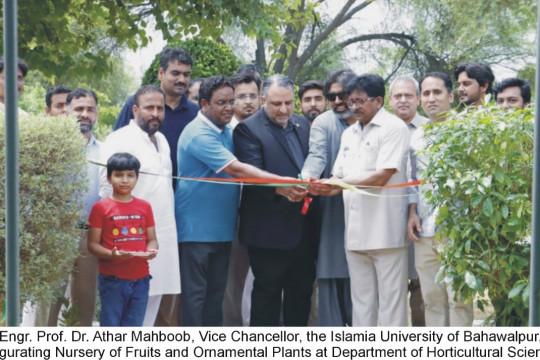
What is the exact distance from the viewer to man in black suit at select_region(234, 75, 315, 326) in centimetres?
693

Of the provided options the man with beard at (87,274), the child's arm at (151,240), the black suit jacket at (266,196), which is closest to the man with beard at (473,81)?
the black suit jacket at (266,196)

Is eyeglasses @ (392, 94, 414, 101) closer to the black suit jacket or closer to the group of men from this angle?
the group of men

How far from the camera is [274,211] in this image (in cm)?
695

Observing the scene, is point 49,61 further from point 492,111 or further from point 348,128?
point 492,111

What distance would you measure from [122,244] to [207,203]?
32.0 inches

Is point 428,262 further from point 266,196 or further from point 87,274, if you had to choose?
point 87,274

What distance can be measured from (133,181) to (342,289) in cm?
192

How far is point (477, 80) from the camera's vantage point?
7.16 m

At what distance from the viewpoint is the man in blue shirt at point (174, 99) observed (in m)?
7.52

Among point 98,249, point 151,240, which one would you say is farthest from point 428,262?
point 98,249

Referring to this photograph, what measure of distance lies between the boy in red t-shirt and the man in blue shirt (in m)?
1.00

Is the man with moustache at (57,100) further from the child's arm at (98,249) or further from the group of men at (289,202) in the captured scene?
the child's arm at (98,249)

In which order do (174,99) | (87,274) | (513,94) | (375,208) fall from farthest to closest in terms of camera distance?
1. (174,99)
2. (513,94)
3. (87,274)
4. (375,208)

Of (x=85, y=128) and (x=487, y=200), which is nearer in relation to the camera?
(x=487, y=200)
